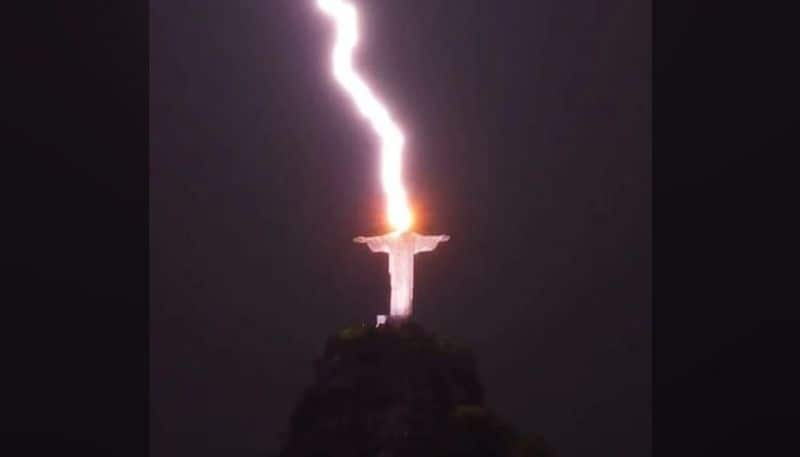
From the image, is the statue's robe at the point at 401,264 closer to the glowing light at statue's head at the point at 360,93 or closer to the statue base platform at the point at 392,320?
the statue base platform at the point at 392,320

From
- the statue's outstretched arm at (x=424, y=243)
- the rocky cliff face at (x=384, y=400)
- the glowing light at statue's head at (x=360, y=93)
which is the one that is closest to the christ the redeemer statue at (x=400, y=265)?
the statue's outstretched arm at (x=424, y=243)

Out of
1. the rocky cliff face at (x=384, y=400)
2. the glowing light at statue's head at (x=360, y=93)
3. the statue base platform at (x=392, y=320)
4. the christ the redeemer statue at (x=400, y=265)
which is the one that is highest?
the glowing light at statue's head at (x=360, y=93)

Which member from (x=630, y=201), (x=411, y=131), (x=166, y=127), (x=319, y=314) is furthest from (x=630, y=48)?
(x=166, y=127)

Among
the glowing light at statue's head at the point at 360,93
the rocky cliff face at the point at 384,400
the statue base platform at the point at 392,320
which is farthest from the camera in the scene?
the glowing light at statue's head at the point at 360,93

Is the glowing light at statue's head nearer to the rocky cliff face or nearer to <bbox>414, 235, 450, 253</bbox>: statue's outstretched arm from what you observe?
<bbox>414, 235, 450, 253</bbox>: statue's outstretched arm

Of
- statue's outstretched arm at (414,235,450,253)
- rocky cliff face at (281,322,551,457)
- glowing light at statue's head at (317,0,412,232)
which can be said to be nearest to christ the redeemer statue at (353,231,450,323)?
statue's outstretched arm at (414,235,450,253)

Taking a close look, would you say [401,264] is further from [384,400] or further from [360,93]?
[360,93]
